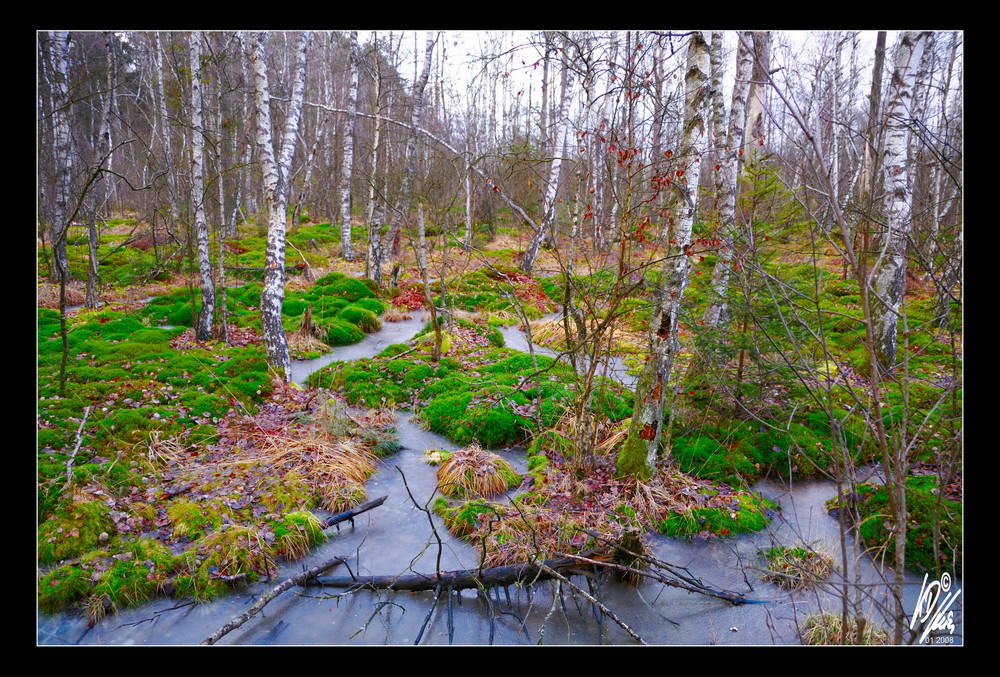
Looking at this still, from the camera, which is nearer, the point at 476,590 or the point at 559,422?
the point at 476,590

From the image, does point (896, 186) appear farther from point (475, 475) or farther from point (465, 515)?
point (465, 515)

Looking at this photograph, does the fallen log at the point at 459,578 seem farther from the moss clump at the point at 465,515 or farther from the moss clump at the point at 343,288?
the moss clump at the point at 343,288

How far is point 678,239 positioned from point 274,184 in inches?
221

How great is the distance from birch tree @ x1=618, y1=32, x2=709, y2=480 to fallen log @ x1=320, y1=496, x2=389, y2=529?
2664mm

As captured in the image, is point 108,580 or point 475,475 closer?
point 108,580

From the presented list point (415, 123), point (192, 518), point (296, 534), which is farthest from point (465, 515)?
point (415, 123)

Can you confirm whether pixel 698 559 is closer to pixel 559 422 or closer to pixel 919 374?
pixel 559 422

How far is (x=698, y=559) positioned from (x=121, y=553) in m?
4.67

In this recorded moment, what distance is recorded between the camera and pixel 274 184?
7.70m

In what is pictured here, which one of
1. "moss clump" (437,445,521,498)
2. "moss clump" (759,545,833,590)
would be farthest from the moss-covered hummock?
"moss clump" (437,445,521,498)

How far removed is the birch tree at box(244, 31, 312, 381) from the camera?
737 centimetres
